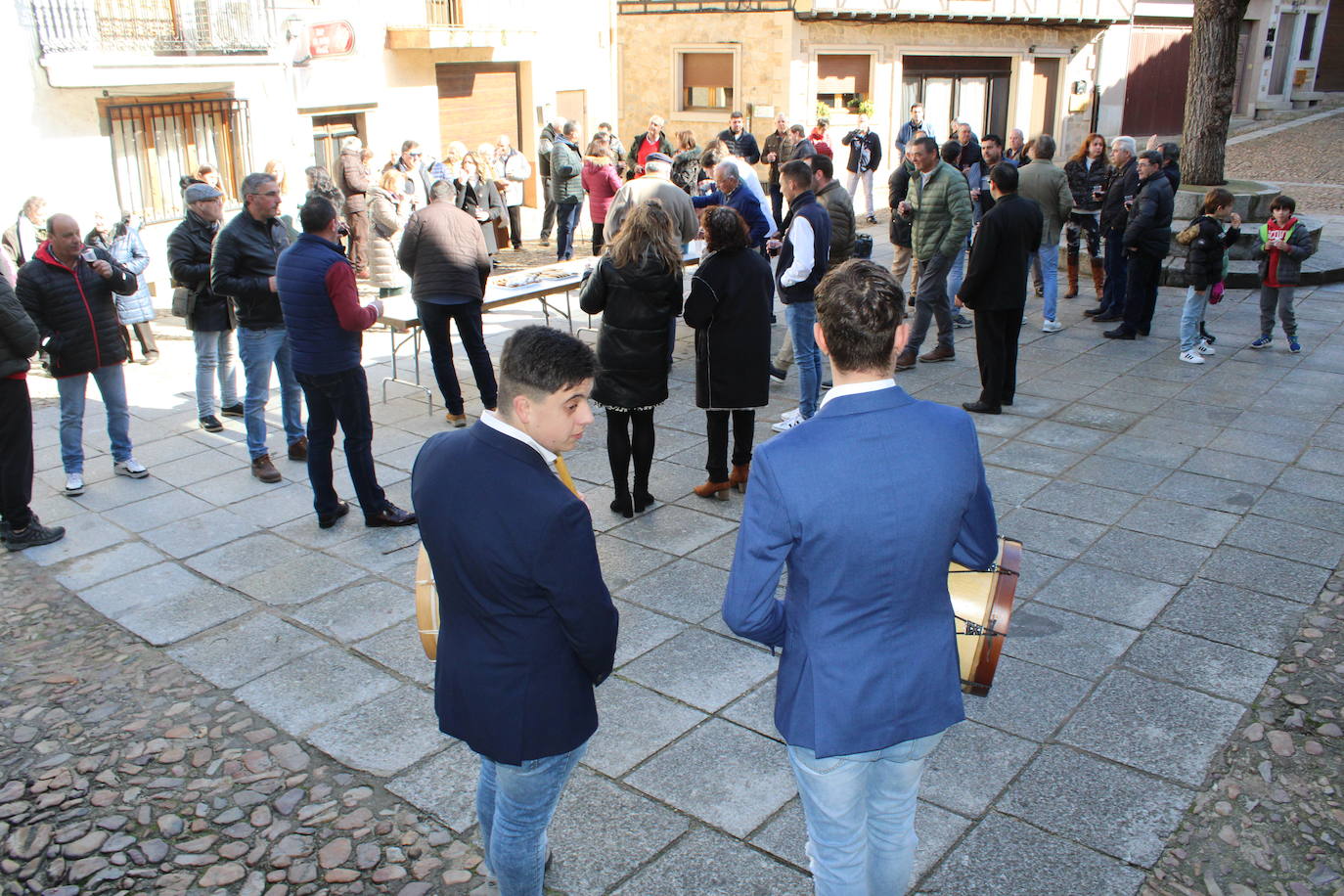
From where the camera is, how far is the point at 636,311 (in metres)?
5.67

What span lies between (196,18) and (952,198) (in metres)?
9.52

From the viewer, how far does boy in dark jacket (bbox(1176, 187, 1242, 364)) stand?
8.63 m

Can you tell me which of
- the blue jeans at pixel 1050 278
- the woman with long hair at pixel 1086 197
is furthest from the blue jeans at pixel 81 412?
the woman with long hair at pixel 1086 197

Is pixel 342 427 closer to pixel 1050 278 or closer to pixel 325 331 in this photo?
pixel 325 331

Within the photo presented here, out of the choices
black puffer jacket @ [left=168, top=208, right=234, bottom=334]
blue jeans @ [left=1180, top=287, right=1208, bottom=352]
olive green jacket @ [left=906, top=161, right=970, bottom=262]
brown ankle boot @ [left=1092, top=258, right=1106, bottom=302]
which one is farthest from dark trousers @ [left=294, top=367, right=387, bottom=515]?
brown ankle boot @ [left=1092, top=258, right=1106, bottom=302]

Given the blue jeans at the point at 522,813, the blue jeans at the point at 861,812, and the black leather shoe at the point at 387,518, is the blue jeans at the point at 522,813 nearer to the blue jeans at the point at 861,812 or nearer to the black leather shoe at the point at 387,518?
the blue jeans at the point at 861,812

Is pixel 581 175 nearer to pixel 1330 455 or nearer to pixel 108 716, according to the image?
pixel 1330 455

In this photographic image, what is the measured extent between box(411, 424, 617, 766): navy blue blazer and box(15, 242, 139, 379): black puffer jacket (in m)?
4.66

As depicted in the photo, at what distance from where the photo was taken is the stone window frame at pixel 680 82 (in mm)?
23781

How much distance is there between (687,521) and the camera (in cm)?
614

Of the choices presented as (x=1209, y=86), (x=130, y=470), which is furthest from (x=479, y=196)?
(x=1209, y=86)

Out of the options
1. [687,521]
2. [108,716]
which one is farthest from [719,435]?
[108,716]

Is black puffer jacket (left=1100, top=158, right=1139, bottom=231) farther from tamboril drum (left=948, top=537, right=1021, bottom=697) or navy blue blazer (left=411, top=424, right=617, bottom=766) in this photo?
navy blue blazer (left=411, top=424, right=617, bottom=766)

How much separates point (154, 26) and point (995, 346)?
10465 millimetres
